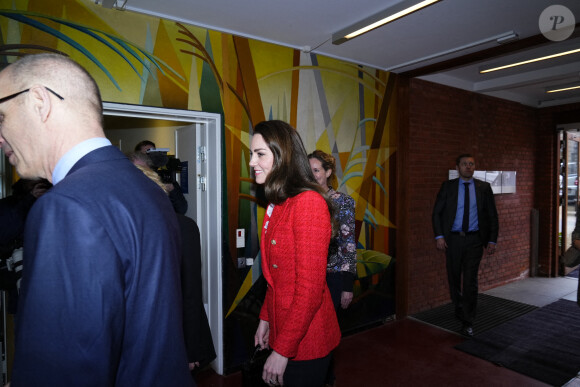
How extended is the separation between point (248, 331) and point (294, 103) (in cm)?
240

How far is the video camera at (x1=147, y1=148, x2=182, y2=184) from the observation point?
2.69m

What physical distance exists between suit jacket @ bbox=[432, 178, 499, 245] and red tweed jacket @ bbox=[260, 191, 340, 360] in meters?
Result: 3.46

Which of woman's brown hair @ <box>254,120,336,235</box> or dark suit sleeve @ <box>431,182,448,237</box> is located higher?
woman's brown hair @ <box>254,120,336,235</box>

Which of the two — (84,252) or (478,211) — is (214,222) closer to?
(84,252)

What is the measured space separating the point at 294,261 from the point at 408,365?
8.85 ft

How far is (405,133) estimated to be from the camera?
4.66 m

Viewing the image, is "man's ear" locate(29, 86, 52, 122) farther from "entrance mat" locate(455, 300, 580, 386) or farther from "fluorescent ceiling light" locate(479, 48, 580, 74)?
"fluorescent ceiling light" locate(479, 48, 580, 74)

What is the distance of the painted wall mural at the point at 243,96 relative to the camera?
2629mm

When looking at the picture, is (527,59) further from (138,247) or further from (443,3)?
(138,247)

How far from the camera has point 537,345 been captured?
3.82 metres

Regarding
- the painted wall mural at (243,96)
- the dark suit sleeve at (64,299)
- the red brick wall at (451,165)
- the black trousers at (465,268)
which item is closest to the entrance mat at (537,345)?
the black trousers at (465,268)

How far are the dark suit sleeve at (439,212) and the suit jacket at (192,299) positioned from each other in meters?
3.54

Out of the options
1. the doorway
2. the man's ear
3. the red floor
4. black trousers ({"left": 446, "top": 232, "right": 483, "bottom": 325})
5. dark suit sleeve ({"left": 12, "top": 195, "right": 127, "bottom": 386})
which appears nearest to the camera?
dark suit sleeve ({"left": 12, "top": 195, "right": 127, "bottom": 386})

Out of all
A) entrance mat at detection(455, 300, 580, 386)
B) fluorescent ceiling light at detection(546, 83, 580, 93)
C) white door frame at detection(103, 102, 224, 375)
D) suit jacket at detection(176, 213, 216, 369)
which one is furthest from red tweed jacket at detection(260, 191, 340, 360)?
fluorescent ceiling light at detection(546, 83, 580, 93)
